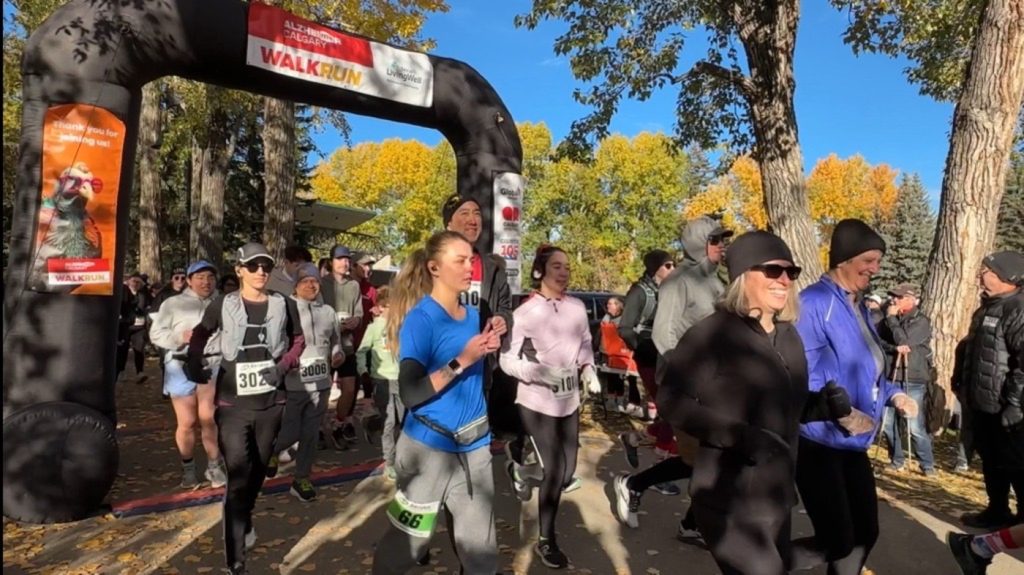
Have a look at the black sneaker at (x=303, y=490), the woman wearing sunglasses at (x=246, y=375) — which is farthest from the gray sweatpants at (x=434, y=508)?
the black sneaker at (x=303, y=490)

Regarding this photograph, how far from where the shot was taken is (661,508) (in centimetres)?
537

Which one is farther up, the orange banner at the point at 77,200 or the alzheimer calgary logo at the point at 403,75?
the alzheimer calgary logo at the point at 403,75

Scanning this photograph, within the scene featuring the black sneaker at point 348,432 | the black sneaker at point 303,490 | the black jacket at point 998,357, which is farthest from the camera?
the black sneaker at point 348,432

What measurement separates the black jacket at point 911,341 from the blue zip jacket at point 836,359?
452 centimetres

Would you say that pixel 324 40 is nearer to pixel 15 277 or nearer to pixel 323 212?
pixel 15 277

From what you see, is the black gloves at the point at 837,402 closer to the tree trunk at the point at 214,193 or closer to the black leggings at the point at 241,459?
the black leggings at the point at 241,459

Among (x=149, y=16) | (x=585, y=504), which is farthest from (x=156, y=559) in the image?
(x=149, y=16)

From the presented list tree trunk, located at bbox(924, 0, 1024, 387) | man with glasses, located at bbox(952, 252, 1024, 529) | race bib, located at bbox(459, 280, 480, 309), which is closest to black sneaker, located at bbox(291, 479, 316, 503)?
race bib, located at bbox(459, 280, 480, 309)

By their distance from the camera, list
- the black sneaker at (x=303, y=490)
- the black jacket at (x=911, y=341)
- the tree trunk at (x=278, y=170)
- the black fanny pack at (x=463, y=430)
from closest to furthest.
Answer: the black fanny pack at (x=463, y=430)
the black sneaker at (x=303, y=490)
the black jacket at (x=911, y=341)
the tree trunk at (x=278, y=170)

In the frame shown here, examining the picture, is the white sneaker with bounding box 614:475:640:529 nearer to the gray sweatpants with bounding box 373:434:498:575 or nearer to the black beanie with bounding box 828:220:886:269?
the gray sweatpants with bounding box 373:434:498:575

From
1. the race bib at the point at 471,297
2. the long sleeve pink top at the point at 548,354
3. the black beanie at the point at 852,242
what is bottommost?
the long sleeve pink top at the point at 548,354

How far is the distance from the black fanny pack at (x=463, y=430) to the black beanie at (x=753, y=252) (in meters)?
1.29

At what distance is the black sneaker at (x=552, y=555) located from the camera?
13.9 feet

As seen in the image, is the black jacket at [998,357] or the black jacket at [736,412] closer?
the black jacket at [736,412]
